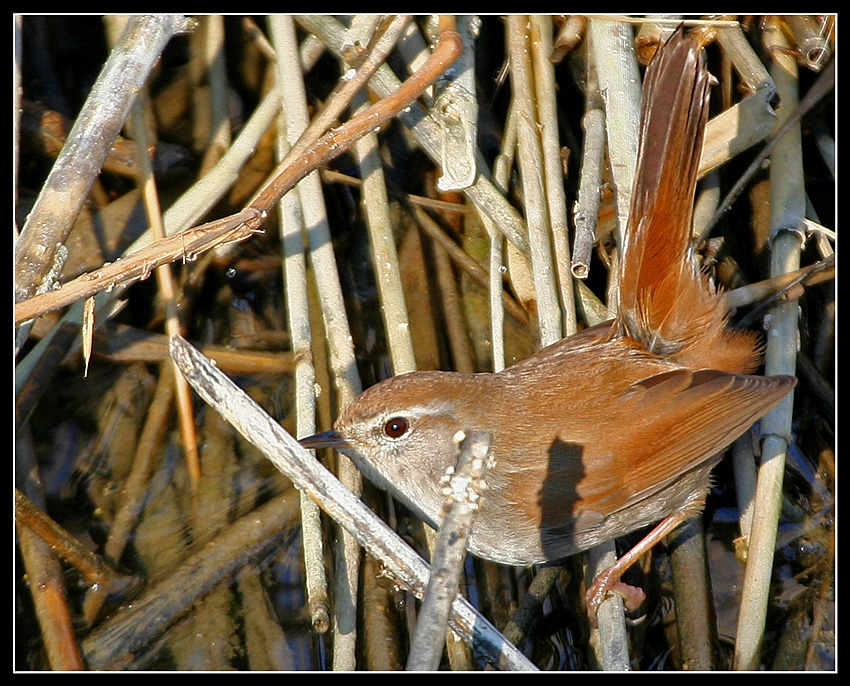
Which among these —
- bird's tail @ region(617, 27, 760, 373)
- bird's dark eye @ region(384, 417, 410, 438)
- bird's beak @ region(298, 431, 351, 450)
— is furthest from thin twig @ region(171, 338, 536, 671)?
bird's tail @ region(617, 27, 760, 373)

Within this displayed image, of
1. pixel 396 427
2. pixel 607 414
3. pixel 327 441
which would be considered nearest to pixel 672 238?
pixel 607 414

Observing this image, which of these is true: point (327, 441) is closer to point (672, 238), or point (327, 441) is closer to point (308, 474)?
point (308, 474)

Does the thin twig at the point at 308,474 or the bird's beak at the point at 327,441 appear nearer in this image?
the thin twig at the point at 308,474

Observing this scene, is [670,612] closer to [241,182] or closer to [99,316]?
[99,316]

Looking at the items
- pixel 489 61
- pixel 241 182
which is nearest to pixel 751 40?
pixel 489 61

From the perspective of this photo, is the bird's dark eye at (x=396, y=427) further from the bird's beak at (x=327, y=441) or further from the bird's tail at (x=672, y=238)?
the bird's tail at (x=672, y=238)

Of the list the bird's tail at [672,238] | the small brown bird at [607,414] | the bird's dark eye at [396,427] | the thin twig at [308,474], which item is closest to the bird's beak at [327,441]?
the small brown bird at [607,414]

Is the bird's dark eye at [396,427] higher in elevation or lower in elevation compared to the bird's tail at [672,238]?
lower

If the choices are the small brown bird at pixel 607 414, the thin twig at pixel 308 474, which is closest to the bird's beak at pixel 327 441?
the small brown bird at pixel 607 414
